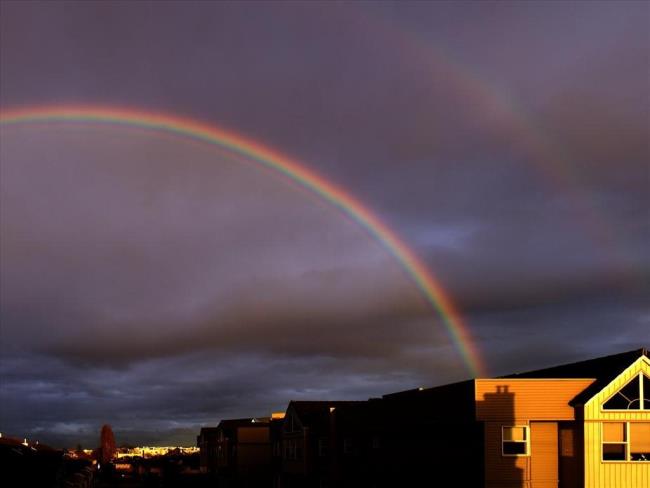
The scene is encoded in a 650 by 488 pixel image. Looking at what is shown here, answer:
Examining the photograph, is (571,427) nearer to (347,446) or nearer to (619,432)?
(619,432)

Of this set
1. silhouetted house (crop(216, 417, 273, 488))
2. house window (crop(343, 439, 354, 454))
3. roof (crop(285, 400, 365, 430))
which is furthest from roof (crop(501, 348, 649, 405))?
silhouetted house (crop(216, 417, 273, 488))

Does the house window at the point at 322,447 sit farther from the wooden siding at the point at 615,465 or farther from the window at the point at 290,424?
the wooden siding at the point at 615,465

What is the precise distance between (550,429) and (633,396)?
3985mm

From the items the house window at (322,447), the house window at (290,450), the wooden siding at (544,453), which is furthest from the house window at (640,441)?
the house window at (290,450)

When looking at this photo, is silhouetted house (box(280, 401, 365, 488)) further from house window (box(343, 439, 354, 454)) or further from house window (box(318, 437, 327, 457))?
house window (box(343, 439, 354, 454))

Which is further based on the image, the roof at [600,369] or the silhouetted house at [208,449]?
the silhouetted house at [208,449]

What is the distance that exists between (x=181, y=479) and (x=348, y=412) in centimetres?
4070

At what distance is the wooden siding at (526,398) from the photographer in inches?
1330

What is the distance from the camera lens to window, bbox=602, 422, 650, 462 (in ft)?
106

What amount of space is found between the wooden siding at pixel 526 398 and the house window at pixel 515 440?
1.75ft

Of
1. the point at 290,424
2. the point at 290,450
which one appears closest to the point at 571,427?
the point at 290,450

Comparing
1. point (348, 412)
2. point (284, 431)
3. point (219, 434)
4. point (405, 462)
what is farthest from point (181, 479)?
point (405, 462)

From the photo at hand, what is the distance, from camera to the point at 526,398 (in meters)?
34.2

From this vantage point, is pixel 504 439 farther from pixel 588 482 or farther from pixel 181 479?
pixel 181 479
